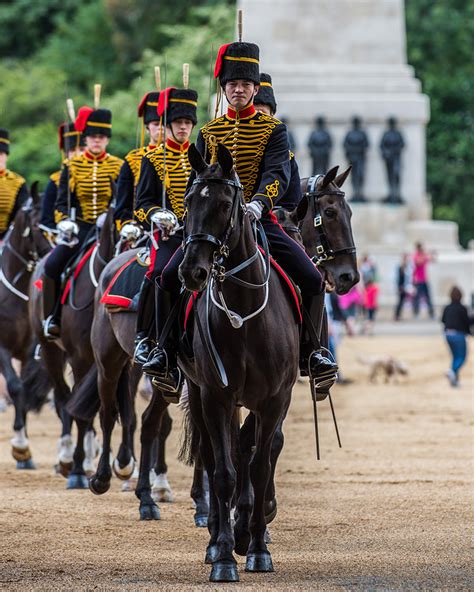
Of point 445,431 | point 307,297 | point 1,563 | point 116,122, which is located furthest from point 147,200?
point 116,122

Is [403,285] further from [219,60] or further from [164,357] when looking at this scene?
[164,357]

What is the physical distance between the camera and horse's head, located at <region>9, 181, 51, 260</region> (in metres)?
18.2

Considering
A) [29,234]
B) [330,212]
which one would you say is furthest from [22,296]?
[330,212]

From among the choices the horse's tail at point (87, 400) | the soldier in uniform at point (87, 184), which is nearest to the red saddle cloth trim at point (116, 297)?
the horse's tail at point (87, 400)

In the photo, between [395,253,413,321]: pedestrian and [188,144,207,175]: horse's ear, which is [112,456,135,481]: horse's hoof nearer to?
[188,144,207,175]: horse's ear

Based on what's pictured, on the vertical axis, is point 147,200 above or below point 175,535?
above

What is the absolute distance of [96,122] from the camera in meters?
16.8

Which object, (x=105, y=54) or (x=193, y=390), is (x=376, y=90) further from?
Answer: (x=193, y=390)

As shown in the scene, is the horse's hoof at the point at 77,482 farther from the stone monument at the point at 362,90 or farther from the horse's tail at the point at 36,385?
the stone monument at the point at 362,90

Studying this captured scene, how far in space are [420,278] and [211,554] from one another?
34.5m

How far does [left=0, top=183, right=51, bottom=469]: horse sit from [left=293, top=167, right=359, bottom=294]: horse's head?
5.84 metres

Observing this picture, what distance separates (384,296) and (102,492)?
3559cm

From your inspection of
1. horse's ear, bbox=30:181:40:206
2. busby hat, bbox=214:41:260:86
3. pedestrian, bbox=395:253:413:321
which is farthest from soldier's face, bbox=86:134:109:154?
pedestrian, bbox=395:253:413:321

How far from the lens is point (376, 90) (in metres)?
50.5
